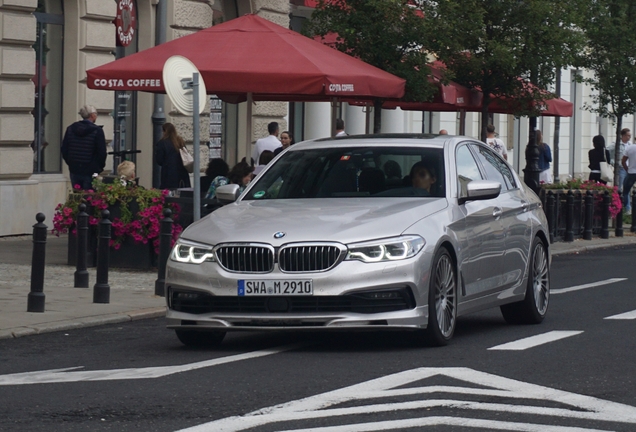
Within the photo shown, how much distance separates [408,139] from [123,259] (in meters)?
6.56

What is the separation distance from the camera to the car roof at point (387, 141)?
11.3 m

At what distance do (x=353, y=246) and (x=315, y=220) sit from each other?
41cm

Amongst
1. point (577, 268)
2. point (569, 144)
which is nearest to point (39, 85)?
point (577, 268)

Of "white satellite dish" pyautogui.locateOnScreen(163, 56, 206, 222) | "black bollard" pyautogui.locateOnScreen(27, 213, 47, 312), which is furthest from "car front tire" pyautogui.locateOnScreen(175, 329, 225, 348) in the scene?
"white satellite dish" pyautogui.locateOnScreen(163, 56, 206, 222)

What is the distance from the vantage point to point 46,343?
10992mm

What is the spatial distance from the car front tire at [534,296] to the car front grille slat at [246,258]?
2950 mm

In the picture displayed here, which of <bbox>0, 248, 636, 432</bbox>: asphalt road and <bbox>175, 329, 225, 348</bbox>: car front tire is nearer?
<bbox>0, 248, 636, 432</bbox>: asphalt road

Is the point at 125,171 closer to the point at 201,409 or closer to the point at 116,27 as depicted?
the point at 116,27

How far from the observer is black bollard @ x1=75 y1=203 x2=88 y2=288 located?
1424 centimetres

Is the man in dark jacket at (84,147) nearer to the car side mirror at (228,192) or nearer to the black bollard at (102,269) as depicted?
the black bollard at (102,269)

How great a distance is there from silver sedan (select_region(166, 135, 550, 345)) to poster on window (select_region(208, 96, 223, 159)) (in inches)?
653

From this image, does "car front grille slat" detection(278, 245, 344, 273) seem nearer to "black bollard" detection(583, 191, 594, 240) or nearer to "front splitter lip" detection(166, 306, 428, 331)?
"front splitter lip" detection(166, 306, 428, 331)

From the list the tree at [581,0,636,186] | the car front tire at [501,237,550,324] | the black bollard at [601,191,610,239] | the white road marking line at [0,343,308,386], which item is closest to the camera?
the white road marking line at [0,343,308,386]

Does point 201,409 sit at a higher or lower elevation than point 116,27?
lower
